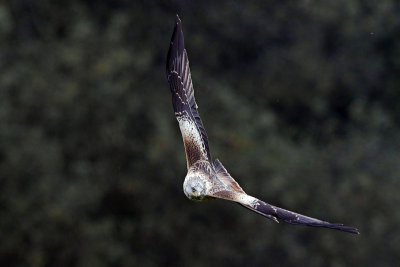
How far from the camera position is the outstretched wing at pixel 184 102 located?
32.4 ft

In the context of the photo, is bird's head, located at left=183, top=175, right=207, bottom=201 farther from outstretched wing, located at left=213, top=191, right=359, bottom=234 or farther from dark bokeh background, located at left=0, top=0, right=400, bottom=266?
dark bokeh background, located at left=0, top=0, right=400, bottom=266

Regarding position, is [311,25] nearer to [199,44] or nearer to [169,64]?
[199,44]

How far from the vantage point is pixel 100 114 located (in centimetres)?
1808

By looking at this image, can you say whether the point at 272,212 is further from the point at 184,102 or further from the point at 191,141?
the point at 184,102

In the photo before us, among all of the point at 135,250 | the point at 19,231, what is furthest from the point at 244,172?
the point at 19,231

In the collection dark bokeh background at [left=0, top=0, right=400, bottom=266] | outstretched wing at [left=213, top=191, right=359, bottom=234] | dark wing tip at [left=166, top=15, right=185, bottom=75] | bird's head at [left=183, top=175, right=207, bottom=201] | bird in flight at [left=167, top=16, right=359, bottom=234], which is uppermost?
dark bokeh background at [left=0, top=0, right=400, bottom=266]

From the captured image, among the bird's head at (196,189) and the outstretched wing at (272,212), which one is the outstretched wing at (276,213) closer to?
the outstretched wing at (272,212)

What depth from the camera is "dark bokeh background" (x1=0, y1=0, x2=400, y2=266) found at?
17609 millimetres

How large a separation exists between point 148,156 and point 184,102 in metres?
8.04

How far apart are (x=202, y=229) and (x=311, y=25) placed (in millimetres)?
5947

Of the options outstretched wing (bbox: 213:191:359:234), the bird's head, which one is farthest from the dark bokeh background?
outstretched wing (bbox: 213:191:359:234)

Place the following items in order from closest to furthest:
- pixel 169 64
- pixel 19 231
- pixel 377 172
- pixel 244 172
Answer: pixel 169 64 < pixel 19 231 < pixel 244 172 < pixel 377 172

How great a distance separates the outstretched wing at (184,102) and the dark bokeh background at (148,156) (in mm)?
7616

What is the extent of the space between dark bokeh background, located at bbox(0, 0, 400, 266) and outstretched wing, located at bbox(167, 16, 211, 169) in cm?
762
